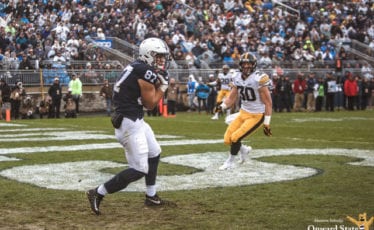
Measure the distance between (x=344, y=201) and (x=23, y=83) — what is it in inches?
781

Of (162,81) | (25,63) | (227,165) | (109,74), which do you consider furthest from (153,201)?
(109,74)

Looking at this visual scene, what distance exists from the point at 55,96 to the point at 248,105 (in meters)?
15.0

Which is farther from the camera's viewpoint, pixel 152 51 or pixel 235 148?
pixel 235 148

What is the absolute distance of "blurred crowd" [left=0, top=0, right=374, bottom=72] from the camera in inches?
1030

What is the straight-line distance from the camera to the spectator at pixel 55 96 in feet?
79.0

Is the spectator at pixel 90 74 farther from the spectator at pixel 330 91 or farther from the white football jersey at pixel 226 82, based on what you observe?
the spectator at pixel 330 91

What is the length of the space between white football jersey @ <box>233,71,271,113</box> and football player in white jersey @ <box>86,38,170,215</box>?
3.56m

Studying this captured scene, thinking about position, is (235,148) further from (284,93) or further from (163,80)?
(284,93)

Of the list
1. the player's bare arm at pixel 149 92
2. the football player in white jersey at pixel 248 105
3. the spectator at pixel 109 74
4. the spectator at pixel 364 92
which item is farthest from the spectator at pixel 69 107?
the player's bare arm at pixel 149 92

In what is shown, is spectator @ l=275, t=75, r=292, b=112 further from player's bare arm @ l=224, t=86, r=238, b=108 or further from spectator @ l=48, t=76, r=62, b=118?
player's bare arm @ l=224, t=86, r=238, b=108

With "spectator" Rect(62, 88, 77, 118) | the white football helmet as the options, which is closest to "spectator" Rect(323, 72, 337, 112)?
"spectator" Rect(62, 88, 77, 118)

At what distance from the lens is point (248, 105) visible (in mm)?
10367

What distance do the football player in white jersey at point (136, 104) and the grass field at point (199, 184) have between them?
310 mm

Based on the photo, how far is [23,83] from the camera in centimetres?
2508
